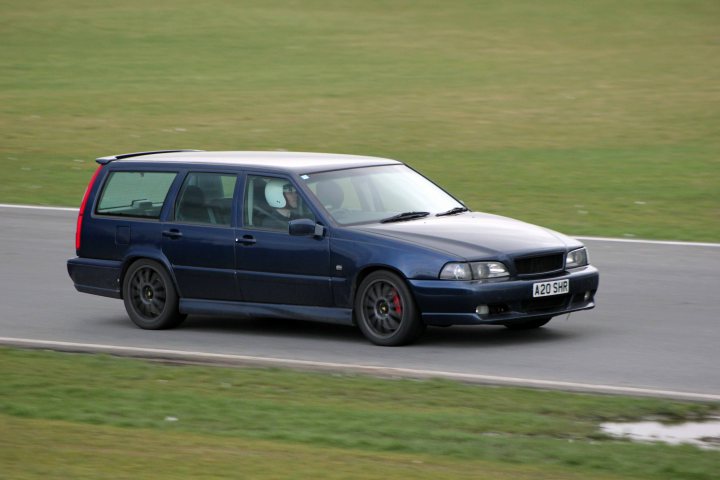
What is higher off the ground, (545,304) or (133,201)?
(133,201)

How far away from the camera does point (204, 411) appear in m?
8.61

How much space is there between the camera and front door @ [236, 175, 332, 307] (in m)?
11.5

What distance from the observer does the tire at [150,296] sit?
1231 cm

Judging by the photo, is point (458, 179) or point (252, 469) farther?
point (458, 179)

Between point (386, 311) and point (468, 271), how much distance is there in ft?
2.41

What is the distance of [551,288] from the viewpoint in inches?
440

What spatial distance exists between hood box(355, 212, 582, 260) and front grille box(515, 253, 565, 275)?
57mm

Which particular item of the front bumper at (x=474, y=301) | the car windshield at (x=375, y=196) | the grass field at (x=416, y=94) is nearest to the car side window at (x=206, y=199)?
the car windshield at (x=375, y=196)

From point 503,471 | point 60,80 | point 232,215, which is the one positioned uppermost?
point 60,80

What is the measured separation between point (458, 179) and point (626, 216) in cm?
410

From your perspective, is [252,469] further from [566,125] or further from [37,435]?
[566,125]

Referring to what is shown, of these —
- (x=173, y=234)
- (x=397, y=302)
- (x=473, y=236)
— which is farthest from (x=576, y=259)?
(x=173, y=234)

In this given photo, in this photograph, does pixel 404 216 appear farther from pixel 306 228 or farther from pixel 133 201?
pixel 133 201

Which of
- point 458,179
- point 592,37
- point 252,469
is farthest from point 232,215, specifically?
point 592,37
